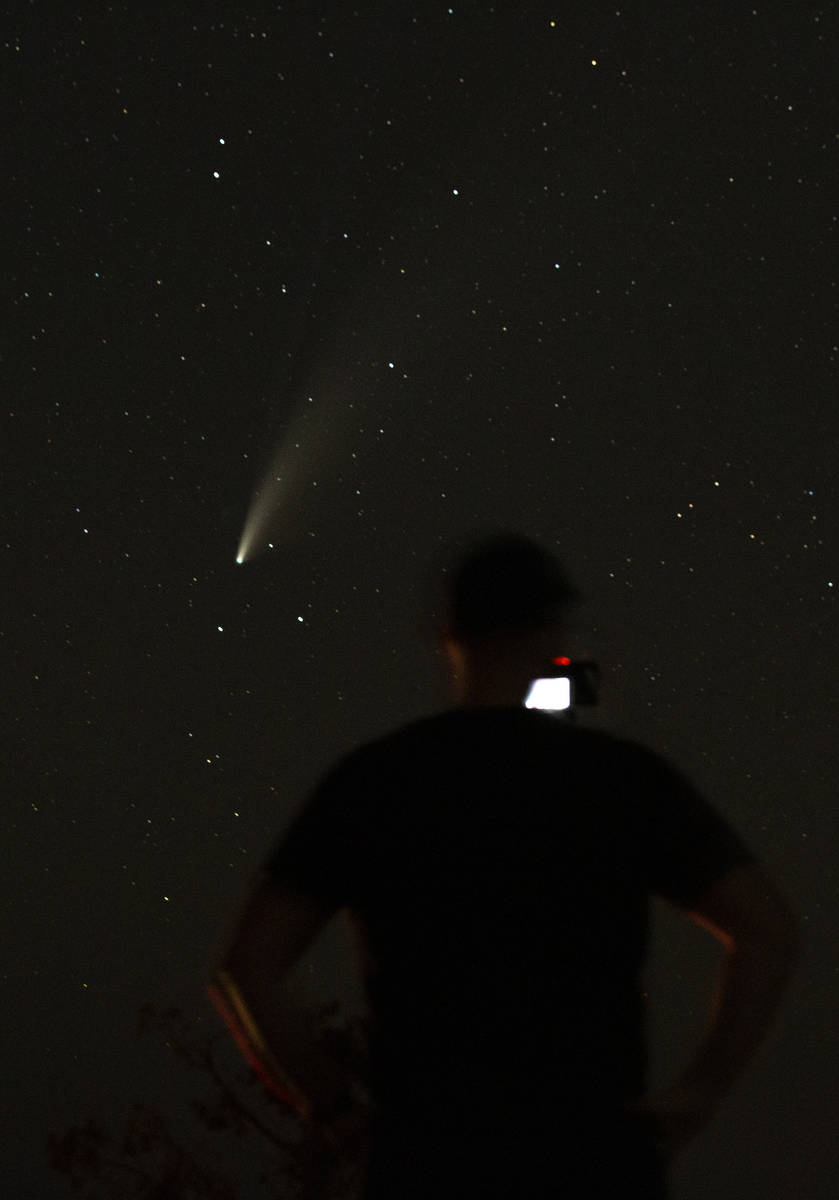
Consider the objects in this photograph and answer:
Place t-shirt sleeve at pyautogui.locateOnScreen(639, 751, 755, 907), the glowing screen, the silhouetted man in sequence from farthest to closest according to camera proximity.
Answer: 1. the glowing screen
2. t-shirt sleeve at pyautogui.locateOnScreen(639, 751, 755, 907)
3. the silhouetted man

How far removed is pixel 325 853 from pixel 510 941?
0.19 meters

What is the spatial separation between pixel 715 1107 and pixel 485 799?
345 mm

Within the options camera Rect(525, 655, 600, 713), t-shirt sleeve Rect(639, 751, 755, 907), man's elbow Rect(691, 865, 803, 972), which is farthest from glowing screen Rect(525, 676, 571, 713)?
man's elbow Rect(691, 865, 803, 972)

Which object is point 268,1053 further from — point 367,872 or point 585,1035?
point 585,1035

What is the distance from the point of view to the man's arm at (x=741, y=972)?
1177 millimetres

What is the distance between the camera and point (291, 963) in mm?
1205

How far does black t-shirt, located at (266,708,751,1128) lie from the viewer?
3.66 feet

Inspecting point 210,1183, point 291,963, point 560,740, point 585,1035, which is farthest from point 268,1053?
point 210,1183

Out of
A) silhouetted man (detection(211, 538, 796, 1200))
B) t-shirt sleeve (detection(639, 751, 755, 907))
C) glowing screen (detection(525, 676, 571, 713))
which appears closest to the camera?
silhouetted man (detection(211, 538, 796, 1200))

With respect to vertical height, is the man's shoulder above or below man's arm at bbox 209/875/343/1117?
above

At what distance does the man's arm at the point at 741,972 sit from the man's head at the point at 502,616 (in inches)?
10.9

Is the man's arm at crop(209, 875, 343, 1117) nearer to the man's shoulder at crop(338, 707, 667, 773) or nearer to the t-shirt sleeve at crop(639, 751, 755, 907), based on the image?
the man's shoulder at crop(338, 707, 667, 773)

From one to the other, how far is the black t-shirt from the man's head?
48 millimetres

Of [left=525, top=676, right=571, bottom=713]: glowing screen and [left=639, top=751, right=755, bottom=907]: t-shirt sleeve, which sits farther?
[left=525, top=676, right=571, bottom=713]: glowing screen
